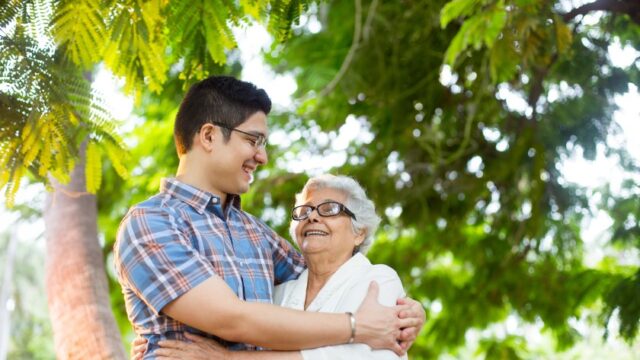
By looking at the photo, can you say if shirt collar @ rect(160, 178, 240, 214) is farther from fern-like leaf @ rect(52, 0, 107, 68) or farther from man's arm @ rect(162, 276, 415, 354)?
fern-like leaf @ rect(52, 0, 107, 68)

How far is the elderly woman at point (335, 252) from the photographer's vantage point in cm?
356

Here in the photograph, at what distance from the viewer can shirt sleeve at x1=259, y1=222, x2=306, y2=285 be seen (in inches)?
151

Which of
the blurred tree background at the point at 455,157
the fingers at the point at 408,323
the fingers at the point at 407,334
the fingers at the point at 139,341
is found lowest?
the fingers at the point at 139,341

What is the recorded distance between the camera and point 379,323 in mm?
3312

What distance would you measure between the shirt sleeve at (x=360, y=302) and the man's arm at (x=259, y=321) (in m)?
0.04

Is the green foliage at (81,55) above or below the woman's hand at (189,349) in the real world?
above

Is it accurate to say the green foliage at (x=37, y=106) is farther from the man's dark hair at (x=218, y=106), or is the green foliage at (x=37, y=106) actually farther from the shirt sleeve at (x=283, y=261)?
the shirt sleeve at (x=283, y=261)

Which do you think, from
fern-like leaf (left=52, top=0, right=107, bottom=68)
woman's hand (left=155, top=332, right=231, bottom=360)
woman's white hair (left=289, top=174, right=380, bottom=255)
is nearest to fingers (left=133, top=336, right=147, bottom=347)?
woman's hand (left=155, top=332, right=231, bottom=360)

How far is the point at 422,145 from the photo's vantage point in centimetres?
785

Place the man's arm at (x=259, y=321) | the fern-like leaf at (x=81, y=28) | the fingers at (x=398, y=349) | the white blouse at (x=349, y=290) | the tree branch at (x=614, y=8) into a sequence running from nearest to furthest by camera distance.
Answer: the man's arm at (x=259, y=321) < the fingers at (x=398, y=349) < the white blouse at (x=349, y=290) < the fern-like leaf at (x=81, y=28) < the tree branch at (x=614, y=8)

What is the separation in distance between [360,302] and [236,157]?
0.74 meters

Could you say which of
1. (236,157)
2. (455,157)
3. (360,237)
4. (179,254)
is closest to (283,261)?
(360,237)

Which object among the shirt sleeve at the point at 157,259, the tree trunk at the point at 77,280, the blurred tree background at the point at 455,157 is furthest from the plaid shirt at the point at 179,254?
the blurred tree background at the point at 455,157

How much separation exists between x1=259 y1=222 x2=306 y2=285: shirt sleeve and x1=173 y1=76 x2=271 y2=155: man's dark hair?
22.2 inches
